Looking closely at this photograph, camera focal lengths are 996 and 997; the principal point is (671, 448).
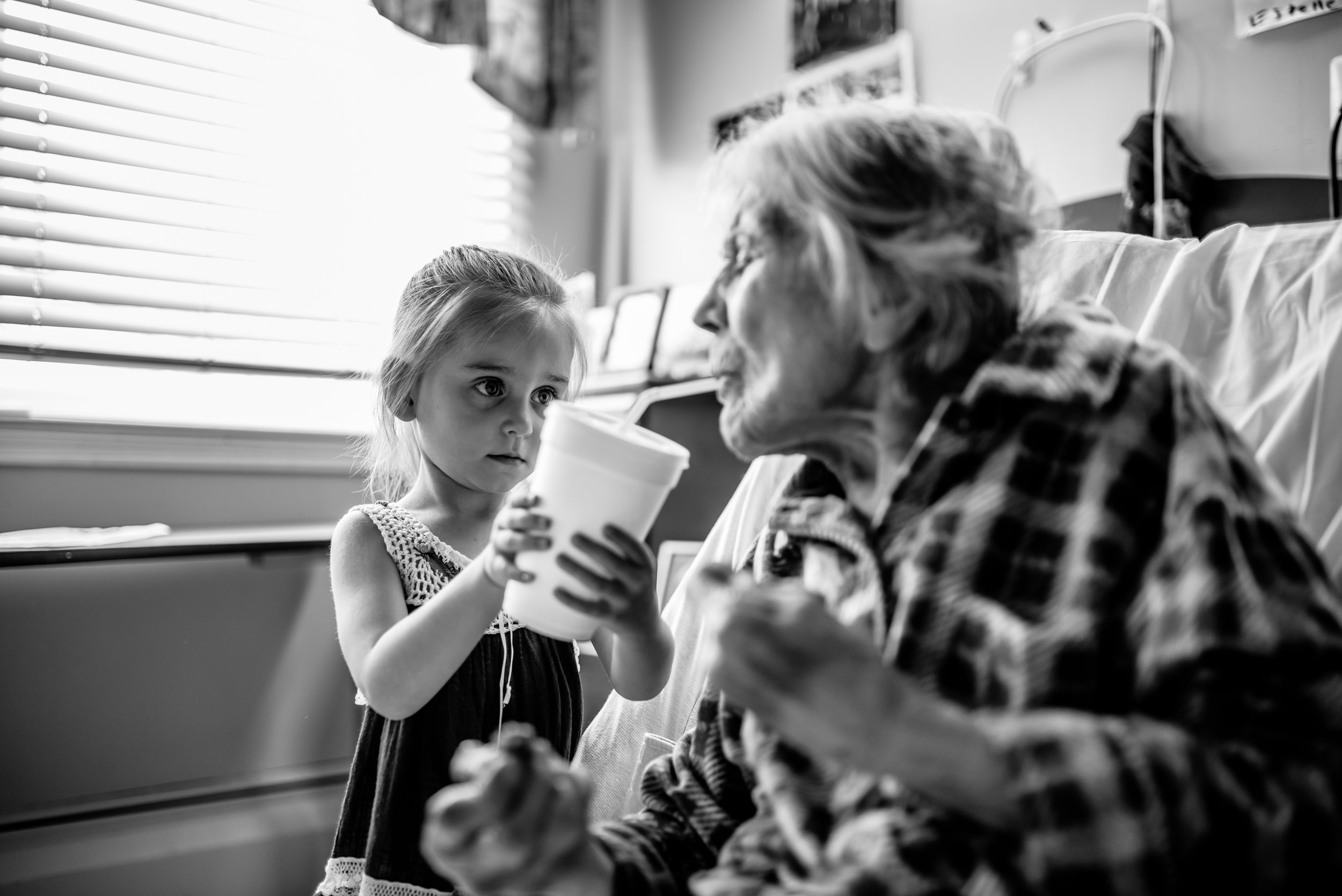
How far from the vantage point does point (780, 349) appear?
742 mm

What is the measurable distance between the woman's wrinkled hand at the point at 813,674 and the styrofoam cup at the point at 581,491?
0.21 m

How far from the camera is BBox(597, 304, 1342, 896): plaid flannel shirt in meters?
0.50

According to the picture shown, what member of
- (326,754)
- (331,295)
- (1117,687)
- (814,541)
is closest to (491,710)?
(814,541)

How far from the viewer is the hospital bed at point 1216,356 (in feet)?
2.90

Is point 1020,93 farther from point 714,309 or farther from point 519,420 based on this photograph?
point 714,309

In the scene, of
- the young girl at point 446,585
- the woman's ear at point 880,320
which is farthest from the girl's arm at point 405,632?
the woman's ear at point 880,320

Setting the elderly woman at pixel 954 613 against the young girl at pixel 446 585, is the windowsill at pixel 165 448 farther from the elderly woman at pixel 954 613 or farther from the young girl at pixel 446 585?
the elderly woman at pixel 954 613

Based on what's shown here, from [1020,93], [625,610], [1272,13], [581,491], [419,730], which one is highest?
[1272,13]

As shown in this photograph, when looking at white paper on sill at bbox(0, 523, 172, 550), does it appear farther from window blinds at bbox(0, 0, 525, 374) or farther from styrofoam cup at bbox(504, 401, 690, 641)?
styrofoam cup at bbox(504, 401, 690, 641)

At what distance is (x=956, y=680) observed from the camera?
1.97 feet

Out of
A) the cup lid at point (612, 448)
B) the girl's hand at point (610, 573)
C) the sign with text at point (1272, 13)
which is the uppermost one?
the sign with text at point (1272, 13)

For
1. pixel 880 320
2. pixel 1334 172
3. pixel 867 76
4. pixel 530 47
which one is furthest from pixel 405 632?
pixel 530 47

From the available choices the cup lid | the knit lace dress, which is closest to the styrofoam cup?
the cup lid

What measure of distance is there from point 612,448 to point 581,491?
0.14 ft
